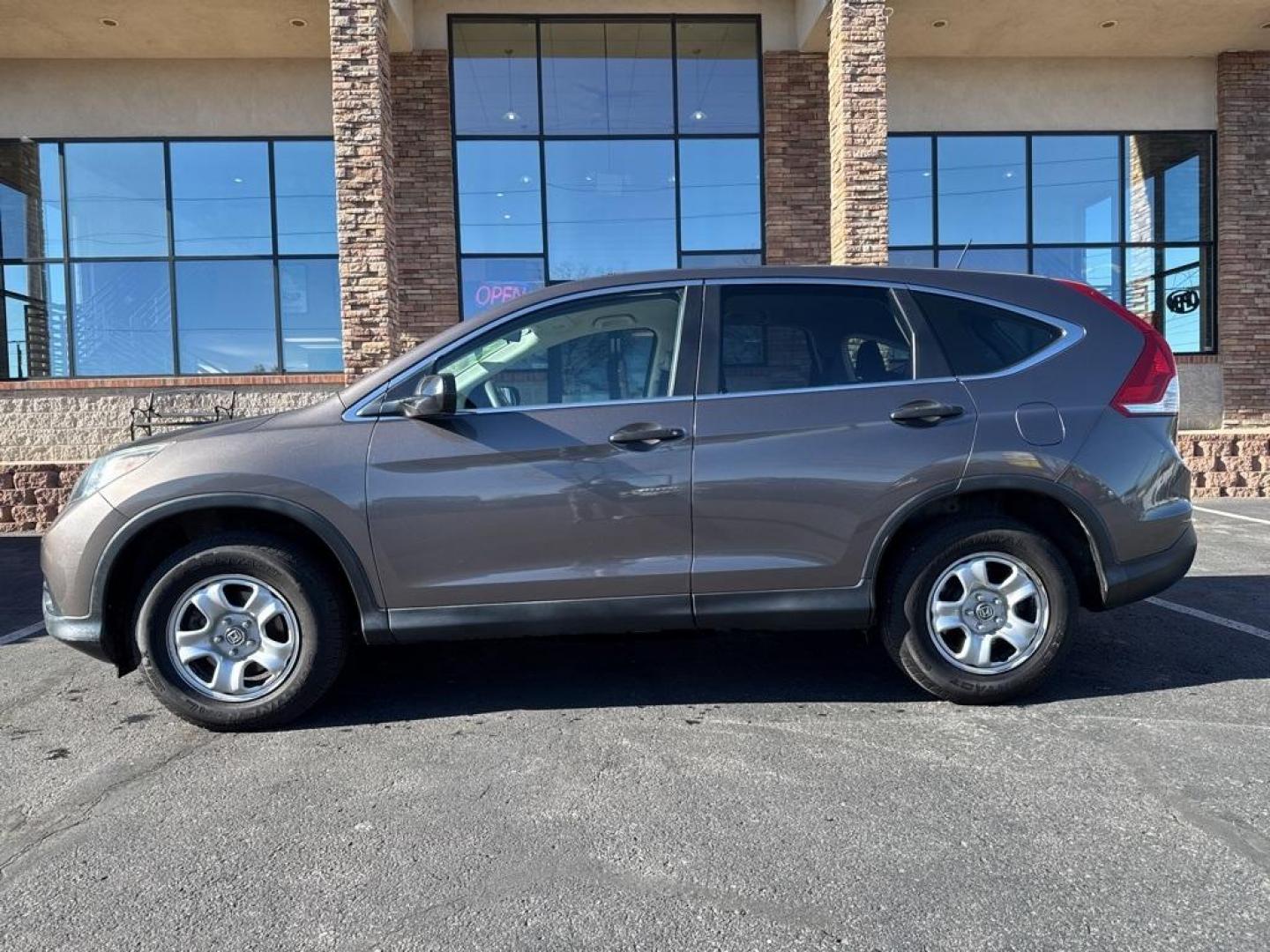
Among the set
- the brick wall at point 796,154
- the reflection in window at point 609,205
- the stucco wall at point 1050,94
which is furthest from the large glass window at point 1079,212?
the reflection in window at point 609,205

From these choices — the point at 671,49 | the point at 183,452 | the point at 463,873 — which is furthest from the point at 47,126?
the point at 463,873

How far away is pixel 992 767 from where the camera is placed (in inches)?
126

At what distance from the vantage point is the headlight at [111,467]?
364 cm

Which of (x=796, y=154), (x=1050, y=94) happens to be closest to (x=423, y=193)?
(x=796, y=154)

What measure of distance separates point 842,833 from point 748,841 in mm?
299

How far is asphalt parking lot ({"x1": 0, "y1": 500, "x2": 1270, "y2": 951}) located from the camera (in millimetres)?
2332

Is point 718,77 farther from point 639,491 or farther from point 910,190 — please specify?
point 639,491

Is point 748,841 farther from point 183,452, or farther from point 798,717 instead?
point 183,452

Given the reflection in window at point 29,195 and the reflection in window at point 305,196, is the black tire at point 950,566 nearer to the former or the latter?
the reflection in window at point 305,196

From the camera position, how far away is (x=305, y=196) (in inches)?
506

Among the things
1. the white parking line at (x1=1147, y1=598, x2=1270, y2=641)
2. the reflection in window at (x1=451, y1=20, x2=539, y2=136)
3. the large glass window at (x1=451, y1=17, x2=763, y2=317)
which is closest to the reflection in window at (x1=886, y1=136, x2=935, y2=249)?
the large glass window at (x1=451, y1=17, x2=763, y2=317)

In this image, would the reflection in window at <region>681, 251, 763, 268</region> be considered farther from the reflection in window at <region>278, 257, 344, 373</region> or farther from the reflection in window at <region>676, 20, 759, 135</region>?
the reflection in window at <region>278, 257, 344, 373</region>

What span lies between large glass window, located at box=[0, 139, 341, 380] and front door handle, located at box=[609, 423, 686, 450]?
10416mm

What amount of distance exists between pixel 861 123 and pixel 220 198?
9003 millimetres
